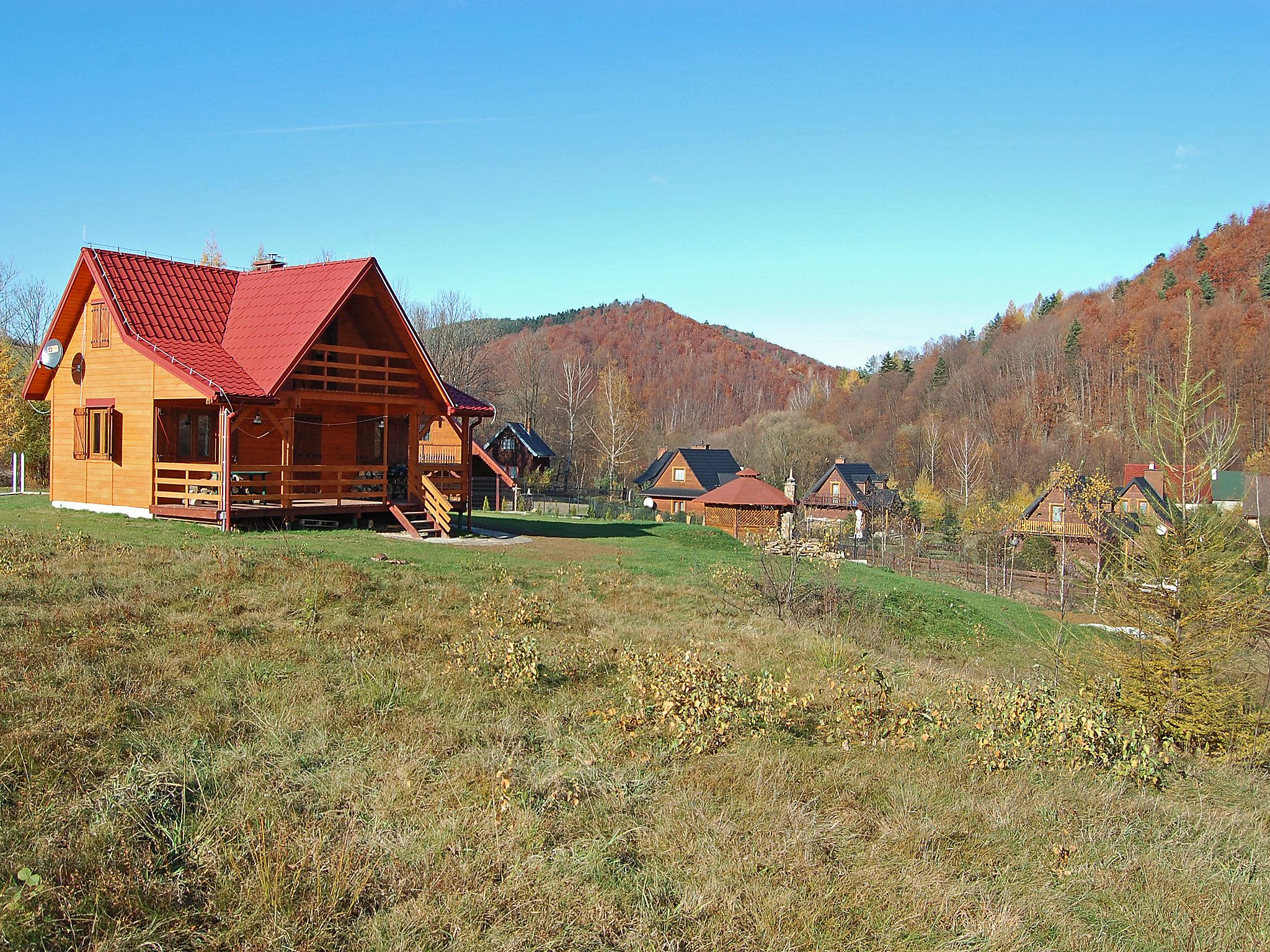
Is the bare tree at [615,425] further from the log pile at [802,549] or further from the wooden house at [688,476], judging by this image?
the log pile at [802,549]

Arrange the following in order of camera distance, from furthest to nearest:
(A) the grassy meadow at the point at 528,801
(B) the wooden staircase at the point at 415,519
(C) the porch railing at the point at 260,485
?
1. (B) the wooden staircase at the point at 415,519
2. (C) the porch railing at the point at 260,485
3. (A) the grassy meadow at the point at 528,801

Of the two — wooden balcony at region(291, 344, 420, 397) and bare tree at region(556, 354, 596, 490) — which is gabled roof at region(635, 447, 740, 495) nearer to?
bare tree at region(556, 354, 596, 490)

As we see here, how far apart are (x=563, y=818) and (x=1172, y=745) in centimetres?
547

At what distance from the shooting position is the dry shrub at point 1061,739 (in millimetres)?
6898

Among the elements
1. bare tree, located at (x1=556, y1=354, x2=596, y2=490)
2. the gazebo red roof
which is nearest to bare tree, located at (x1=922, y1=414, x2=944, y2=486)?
bare tree, located at (x1=556, y1=354, x2=596, y2=490)

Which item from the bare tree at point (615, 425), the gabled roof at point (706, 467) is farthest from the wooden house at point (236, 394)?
the gabled roof at point (706, 467)

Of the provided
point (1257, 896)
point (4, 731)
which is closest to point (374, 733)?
point (4, 731)

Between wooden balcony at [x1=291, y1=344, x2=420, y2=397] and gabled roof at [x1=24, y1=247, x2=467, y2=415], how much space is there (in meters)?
0.37

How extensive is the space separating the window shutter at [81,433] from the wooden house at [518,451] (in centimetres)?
3635

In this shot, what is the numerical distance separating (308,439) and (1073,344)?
299 feet

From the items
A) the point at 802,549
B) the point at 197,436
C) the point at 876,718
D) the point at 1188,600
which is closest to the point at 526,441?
the point at 197,436

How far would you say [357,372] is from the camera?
60.8 feet

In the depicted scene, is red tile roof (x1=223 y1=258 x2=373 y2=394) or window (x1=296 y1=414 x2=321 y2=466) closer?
red tile roof (x1=223 y1=258 x2=373 y2=394)

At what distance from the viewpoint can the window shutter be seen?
1886cm
